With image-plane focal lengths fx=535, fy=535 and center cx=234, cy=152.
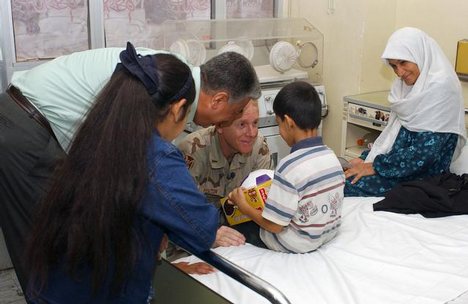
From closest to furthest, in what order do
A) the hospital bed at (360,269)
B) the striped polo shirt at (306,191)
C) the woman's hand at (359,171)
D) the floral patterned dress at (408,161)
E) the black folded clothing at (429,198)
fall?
the hospital bed at (360,269) → the striped polo shirt at (306,191) → the black folded clothing at (429,198) → the floral patterned dress at (408,161) → the woman's hand at (359,171)

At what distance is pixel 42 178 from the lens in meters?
1.68

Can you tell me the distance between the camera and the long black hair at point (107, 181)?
1076 mm

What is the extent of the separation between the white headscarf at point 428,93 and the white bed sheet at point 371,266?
510mm

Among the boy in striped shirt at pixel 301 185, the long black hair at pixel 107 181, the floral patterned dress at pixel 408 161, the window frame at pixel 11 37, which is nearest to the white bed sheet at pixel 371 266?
the boy in striped shirt at pixel 301 185

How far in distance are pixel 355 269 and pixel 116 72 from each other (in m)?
1.15

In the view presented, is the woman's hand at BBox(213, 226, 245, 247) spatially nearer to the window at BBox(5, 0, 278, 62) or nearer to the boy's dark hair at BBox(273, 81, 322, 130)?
the boy's dark hair at BBox(273, 81, 322, 130)

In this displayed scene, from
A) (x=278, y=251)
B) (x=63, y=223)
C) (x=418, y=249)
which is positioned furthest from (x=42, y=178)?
(x=418, y=249)

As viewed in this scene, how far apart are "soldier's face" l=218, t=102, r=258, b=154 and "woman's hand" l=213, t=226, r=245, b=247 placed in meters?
0.38

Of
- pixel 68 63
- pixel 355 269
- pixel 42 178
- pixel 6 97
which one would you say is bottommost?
pixel 355 269

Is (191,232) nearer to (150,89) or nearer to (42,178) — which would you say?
(150,89)

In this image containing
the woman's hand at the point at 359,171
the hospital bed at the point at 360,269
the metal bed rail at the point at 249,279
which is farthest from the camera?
the woman's hand at the point at 359,171

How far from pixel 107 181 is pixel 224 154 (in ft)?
4.27

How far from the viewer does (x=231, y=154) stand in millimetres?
2367

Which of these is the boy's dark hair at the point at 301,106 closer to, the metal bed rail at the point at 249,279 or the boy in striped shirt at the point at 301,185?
the boy in striped shirt at the point at 301,185
